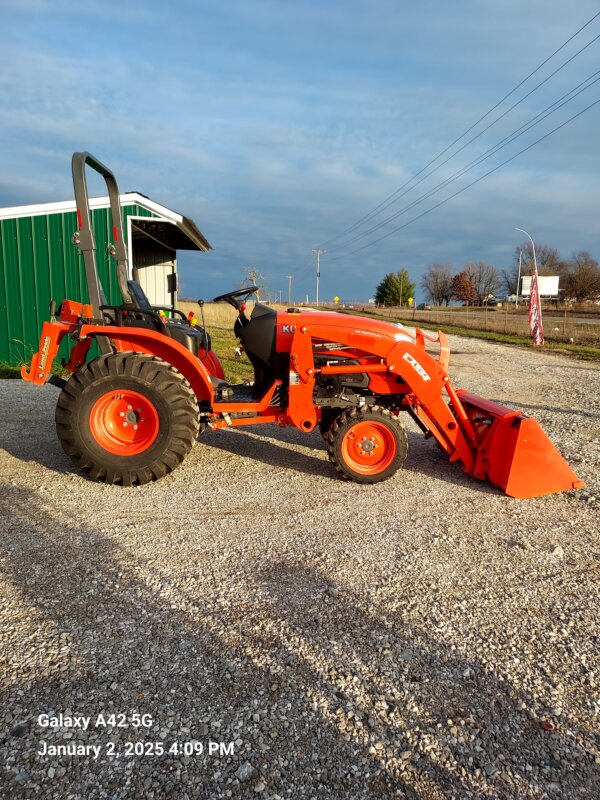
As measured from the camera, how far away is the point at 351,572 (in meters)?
3.07

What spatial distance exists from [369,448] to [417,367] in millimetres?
765

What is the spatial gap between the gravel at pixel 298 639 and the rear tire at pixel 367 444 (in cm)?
16

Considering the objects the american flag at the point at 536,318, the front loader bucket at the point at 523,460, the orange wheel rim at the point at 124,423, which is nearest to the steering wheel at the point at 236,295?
the orange wheel rim at the point at 124,423

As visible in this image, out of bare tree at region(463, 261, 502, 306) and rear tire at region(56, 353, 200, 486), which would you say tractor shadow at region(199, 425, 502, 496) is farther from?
bare tree at region(463, 261, 502, 306)

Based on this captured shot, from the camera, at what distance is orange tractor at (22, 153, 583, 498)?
4203 millimetres

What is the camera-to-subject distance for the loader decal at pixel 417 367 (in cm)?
439

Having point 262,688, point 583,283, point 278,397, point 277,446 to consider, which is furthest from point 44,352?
point 583,283

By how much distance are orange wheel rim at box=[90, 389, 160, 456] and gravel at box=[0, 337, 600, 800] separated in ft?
1.20

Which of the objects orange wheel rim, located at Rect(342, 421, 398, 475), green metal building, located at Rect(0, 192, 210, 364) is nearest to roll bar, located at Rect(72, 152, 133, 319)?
orange wheel rim, located at Rect(342, 421, 398, 475)

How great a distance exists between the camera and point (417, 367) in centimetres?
440

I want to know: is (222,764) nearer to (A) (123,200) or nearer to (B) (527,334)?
(A) (123,200)

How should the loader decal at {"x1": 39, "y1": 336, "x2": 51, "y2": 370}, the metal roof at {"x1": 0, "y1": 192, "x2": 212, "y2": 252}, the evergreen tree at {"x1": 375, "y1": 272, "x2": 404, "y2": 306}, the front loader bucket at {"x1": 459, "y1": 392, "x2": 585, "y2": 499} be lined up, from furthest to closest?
the evergreen tree at {"x1": 375, "y1": 272, "x2": 404, "y2": 306} → the metal roof at {"x1": 0, "y1": 192, "x2": 212, "y2": 252} → the loader decal at {"x1": 39, "y1": 336, "x2": 51, "y2": 370} → the front loader bucket at {"x1": 459, "y1": 392, "x2": 585, "y2": 499}

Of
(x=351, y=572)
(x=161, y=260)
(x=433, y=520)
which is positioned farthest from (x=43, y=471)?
(x=161, y=260)

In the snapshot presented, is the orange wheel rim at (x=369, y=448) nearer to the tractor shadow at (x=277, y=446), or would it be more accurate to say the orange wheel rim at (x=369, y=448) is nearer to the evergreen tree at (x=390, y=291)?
the tractor shadow at (x=277, y=446)
